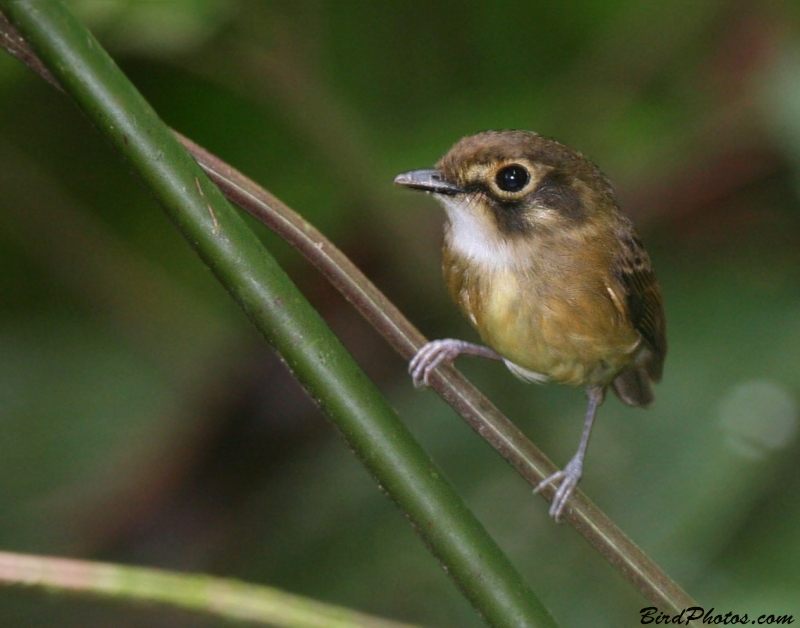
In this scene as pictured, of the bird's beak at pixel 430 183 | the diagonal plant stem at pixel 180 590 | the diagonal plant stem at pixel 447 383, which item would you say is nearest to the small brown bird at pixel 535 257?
the bird's beak at pixel 430 183

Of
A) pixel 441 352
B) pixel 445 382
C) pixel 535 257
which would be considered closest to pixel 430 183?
pixel 535 257

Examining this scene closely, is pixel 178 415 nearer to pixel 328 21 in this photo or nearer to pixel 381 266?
pixel 381 266

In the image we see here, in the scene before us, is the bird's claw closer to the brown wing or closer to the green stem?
the brown wing

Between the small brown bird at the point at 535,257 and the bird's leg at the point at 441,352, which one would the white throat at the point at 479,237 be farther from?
the bird's leg at the point at 441,352

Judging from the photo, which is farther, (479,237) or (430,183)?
(479,237)

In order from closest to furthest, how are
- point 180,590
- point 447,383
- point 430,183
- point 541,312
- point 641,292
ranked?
point 180,590 < point 447,383 < point 430,183 < point 541,312 < point 641,292

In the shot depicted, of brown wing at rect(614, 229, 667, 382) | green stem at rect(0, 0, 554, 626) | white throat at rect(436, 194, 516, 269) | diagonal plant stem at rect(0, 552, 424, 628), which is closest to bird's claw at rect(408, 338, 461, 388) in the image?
white throat at rect(436, 194, 516, 269)

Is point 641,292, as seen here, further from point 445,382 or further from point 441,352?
point 445,382
